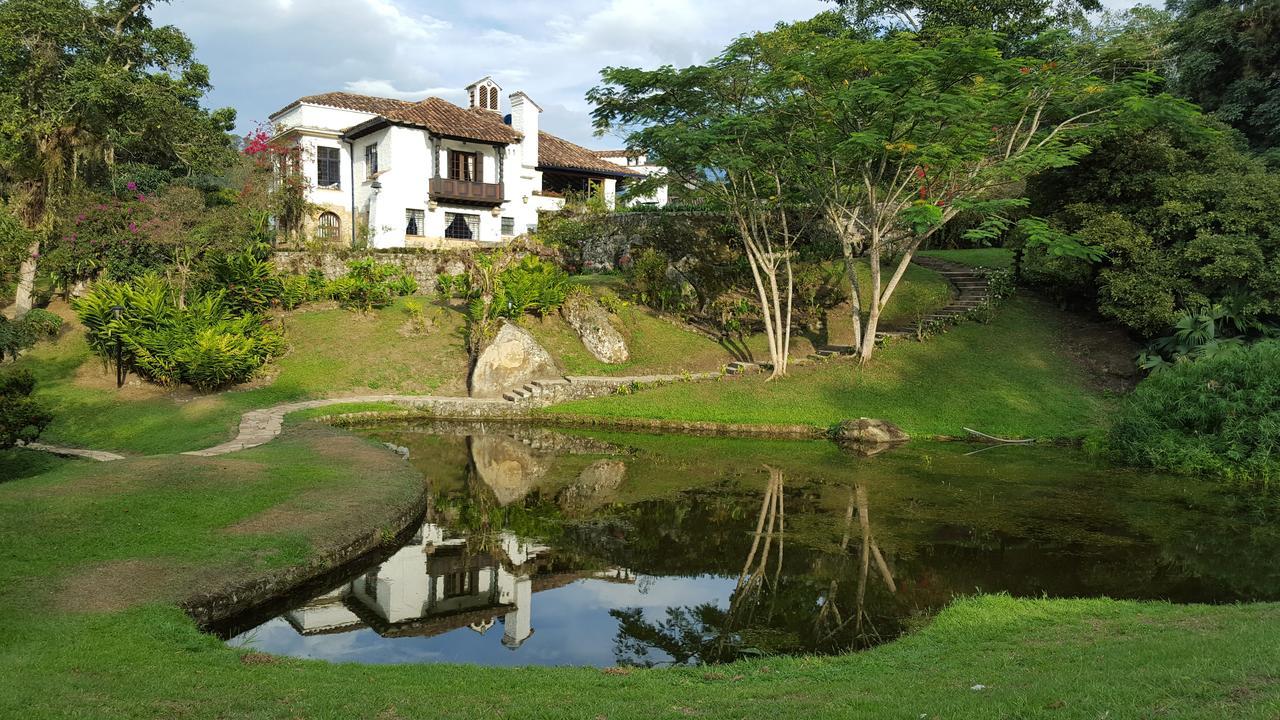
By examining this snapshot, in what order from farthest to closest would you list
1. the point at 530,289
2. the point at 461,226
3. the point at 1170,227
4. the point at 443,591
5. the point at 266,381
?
the point at 461,226
the point at 530,289
the point at 266,381
the point at 1170,227
the point at 443,591

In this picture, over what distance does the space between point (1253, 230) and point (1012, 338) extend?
284 inches

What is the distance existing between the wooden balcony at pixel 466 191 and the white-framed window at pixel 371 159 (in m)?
3.10

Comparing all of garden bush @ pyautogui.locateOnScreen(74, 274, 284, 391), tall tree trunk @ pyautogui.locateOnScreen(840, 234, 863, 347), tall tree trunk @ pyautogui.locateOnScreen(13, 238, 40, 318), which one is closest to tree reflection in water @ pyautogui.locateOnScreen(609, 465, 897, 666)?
tall tree trunk @ pyautogui.locateOnScreen(840, 234, 863, 347)

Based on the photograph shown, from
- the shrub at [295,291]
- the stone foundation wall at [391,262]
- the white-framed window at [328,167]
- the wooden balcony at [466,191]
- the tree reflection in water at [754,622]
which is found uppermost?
the white-framed window at [328,167]

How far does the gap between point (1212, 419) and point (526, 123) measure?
3621 centimetres

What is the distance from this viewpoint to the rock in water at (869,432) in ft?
68.8

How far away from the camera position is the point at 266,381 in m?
24.1

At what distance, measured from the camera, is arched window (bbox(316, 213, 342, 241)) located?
132 feet

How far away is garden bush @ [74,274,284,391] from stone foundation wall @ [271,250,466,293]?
692 cm

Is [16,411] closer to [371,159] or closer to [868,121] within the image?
[868,121]

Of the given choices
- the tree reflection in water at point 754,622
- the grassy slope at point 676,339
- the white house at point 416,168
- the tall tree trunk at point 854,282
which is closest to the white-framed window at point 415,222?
the white house at point 416,168

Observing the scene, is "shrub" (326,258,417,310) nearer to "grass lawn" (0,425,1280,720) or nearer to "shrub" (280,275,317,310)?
"shrub" (280,275,317,310)

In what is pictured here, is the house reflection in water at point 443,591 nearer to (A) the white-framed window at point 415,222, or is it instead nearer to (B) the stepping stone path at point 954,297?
(B) the stepping stone path at point 954,297

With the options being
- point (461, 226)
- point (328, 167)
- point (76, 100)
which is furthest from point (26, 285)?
point (461, 226)
